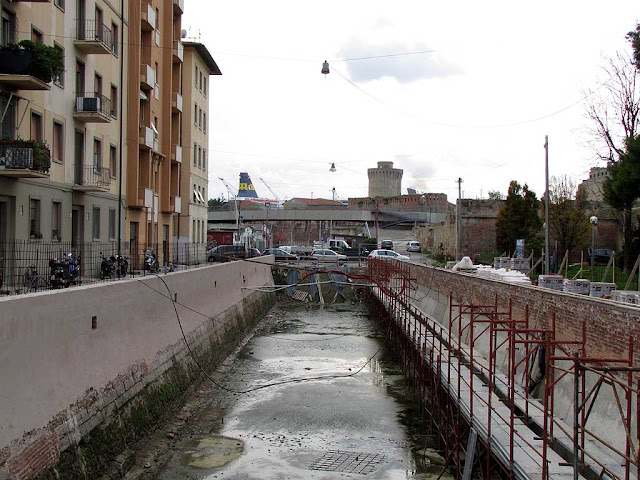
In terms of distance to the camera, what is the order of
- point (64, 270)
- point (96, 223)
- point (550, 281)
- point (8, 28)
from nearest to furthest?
1. point (64, 270)
2. point (550, 281)
3. point (8, 28)
4. point (96, 223)

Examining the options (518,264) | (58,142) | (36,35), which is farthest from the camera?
(518,264)

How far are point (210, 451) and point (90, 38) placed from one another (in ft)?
56.2

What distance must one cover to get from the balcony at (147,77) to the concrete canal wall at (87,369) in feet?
50.1

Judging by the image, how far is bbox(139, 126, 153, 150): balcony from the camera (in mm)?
31802

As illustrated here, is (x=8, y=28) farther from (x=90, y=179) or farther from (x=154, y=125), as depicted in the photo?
(x=154, y=125)

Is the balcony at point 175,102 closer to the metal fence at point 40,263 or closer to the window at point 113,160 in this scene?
the metal fence at point 40,263

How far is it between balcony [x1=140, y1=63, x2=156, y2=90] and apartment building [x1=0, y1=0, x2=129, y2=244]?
78.4 inches

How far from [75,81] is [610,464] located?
21.7m

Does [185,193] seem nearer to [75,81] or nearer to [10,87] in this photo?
[75,81]

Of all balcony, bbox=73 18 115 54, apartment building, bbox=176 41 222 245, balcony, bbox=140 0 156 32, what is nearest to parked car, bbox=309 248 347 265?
apartment building, bbox=176 41 222 245

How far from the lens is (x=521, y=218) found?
47.5 m

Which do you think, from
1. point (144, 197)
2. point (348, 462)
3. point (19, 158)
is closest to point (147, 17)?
point (144, 197)

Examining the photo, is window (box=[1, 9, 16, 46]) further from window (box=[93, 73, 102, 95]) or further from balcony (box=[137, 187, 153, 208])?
balcony (box=[137, 187, 153, 208])

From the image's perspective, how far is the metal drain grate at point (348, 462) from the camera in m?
13.0
